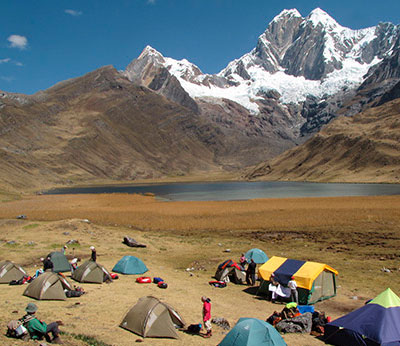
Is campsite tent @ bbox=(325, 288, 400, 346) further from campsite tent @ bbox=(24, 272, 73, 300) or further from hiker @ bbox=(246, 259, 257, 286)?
campsite tent @ bbox=(24, 272, 73, 300)

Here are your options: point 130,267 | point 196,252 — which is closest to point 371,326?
point 130,267

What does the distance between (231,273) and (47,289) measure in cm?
1186

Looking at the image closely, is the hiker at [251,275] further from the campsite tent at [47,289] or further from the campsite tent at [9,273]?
the campsite tent at [9,273]

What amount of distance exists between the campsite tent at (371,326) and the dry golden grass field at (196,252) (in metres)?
0.98

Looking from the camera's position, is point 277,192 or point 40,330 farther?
point 277,192

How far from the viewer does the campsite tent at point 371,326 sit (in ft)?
45.9

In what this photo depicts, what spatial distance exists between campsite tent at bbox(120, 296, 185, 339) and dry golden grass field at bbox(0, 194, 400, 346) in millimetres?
392

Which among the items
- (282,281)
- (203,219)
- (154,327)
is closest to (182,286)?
(282,281)

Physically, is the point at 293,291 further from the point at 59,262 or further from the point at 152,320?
the point at 59,262

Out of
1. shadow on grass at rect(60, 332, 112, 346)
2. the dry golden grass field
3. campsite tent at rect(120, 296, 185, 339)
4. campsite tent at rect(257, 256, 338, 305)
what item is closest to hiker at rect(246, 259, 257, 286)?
the dry golden grass field

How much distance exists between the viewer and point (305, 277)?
20.2 metres

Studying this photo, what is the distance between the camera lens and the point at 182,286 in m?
23.1

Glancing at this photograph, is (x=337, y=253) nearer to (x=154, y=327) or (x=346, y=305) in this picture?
(x=346, y=305)

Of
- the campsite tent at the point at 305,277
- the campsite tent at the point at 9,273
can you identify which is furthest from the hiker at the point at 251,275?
the campsite tent at the point at 9,273
